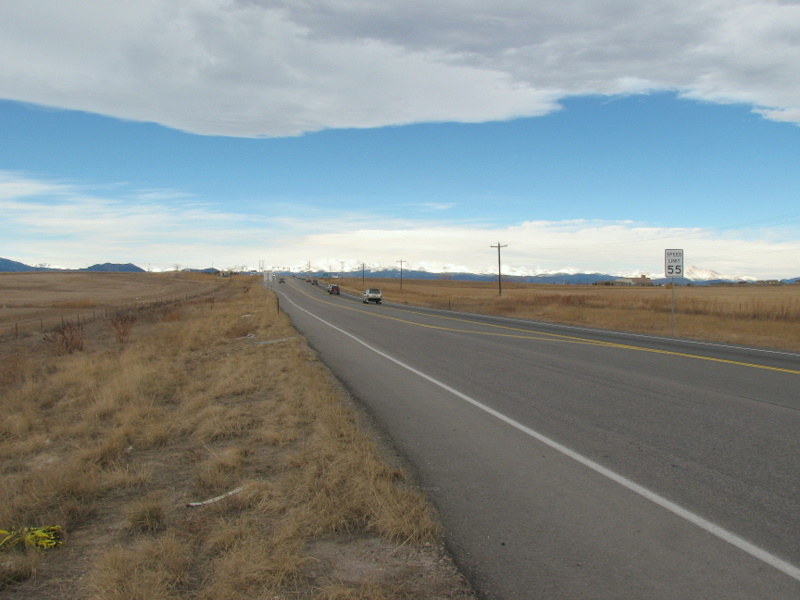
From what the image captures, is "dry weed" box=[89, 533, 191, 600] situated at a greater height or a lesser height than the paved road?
greater

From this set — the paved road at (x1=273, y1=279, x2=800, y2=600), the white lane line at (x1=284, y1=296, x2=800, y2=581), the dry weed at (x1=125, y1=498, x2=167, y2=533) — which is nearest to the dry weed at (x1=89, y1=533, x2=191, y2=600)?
the dry weed at (x1=125, y1=498, x2=167, y2=533)

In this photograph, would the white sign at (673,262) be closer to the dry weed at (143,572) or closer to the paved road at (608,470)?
the paved road at (608,470)

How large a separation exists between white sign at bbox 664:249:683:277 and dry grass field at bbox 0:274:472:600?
16801mm

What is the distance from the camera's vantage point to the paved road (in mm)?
3617

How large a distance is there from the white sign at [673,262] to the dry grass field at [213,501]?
16.8 m

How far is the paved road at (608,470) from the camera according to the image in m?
3.62

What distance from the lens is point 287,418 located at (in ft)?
25.4

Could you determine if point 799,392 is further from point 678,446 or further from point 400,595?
point 400,595

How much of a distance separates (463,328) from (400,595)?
65.4ft

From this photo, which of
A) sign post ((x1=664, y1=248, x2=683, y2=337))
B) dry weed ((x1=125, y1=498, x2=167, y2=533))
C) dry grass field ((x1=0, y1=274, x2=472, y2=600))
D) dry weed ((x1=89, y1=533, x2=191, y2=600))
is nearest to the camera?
dry weed ((x1=89, y1=533, x2=191, y2=600))

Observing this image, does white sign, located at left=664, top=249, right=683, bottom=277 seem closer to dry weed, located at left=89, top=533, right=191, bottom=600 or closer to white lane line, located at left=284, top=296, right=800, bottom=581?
white lane line, located at left=284, top=296, right=800, bottom=581

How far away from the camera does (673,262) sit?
878 inches

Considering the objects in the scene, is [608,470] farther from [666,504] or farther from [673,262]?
[673,262]

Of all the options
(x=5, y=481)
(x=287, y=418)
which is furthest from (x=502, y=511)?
(x=5, y=481)
